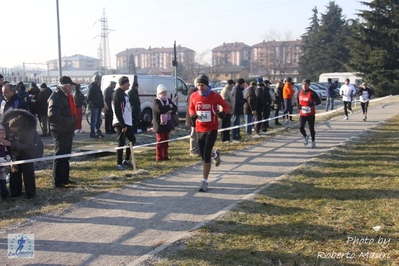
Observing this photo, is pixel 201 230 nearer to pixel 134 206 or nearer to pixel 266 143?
pixel 134 206

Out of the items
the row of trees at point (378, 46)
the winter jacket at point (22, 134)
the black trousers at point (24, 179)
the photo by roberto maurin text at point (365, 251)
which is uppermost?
the row of trees at point (378, 46)

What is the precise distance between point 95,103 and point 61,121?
23.9 ft

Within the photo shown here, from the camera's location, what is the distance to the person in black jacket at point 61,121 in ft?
24.2

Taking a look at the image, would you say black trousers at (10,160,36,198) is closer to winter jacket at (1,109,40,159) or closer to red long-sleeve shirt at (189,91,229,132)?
winter jacket at (1,109,40,159)

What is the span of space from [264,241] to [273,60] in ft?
299

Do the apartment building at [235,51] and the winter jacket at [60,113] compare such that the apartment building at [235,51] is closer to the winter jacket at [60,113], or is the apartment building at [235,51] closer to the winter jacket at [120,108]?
the winter jacket at [120,108]

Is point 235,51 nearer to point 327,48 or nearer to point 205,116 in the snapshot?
point 327,48

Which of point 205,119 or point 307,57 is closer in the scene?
point 205,119

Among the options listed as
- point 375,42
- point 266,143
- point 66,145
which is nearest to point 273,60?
point 375,42

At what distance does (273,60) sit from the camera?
306 ft

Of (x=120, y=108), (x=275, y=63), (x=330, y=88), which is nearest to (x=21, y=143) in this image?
(x=120, y=108)

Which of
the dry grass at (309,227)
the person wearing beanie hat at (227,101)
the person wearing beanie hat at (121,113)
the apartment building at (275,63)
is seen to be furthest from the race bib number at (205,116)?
the apartment building at (275,63)

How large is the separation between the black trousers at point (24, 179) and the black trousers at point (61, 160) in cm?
64

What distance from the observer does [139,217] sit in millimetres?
5945
